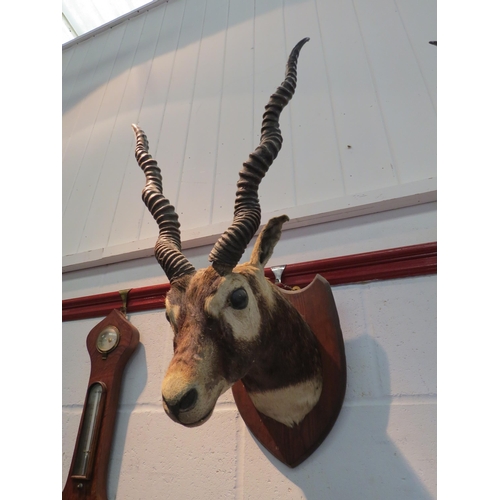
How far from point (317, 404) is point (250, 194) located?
2.11ft

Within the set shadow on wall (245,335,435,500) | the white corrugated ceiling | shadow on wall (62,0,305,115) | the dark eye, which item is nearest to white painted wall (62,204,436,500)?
shadow on wall (245,335,435,500)

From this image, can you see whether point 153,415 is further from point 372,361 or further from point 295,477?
point 372,361

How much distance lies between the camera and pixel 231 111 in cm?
201

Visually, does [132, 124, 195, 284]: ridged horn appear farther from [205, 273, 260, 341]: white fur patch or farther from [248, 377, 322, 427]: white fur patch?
[248, 377, 322, 427]: white fur patch

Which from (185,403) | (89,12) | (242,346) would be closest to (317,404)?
(242,346)

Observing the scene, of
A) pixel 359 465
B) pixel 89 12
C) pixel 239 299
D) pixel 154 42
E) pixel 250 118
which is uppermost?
pixel 89 12

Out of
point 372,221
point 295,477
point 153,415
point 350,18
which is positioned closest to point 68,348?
point 153,415

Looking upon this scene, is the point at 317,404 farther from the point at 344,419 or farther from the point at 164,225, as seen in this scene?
the point at 164,225

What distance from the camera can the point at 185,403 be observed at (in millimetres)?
673

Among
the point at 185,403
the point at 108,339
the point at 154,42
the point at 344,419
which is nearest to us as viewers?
the point at 185,403

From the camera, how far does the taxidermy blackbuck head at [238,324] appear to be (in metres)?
0.72

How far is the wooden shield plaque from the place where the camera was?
3.25 ft

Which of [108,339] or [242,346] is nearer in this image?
[242,346]

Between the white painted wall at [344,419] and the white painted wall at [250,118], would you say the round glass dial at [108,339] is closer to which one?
the white painted wall at [344,419]
